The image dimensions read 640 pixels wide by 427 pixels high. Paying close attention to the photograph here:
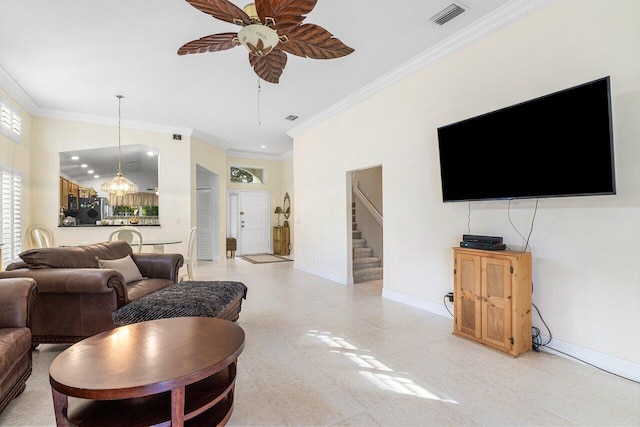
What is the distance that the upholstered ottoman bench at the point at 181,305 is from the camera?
7.91 ft

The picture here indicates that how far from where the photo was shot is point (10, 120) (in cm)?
459

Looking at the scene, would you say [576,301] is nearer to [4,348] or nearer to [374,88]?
[374,88]

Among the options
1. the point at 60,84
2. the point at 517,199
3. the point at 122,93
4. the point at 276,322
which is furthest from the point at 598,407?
the point at 60,84

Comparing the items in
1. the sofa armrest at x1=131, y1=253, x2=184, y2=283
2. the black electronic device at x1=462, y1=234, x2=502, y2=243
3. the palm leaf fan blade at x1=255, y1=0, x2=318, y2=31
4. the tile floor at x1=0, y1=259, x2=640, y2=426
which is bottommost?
the tile floor at x1=0, y1=259, x2=640, y2=426

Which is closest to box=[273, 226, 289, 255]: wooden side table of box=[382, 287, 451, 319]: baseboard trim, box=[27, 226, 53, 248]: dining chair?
box=[382, 287, 451, 319]: baseboard trim

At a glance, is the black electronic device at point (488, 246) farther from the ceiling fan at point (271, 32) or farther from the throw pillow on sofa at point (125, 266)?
the throw pillow on sofa at point (125, 266)

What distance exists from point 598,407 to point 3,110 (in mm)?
7194

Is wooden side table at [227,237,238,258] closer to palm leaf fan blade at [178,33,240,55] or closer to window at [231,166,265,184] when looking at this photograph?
window at [231,166,265,184]

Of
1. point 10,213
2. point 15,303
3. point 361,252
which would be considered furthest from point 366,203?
point 10,213

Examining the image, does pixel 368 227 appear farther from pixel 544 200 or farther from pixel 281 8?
pixel 281 8

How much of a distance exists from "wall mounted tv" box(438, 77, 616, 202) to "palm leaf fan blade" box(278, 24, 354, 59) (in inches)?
58.9

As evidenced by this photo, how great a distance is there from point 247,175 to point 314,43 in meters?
7.55

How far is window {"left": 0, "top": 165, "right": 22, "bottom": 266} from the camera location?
14.4 feet

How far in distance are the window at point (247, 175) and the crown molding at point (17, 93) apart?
4587 millimetres
